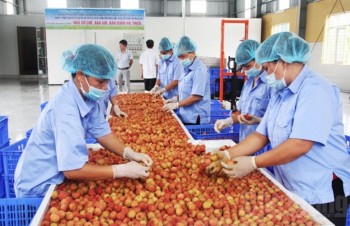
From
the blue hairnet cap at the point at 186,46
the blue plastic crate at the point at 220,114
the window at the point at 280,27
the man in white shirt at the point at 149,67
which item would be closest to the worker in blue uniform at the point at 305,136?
the blue hairnet cap at the point at 186,46

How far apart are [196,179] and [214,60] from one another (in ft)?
23.9

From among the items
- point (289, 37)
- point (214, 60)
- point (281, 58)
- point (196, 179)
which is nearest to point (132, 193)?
point (196, 179)

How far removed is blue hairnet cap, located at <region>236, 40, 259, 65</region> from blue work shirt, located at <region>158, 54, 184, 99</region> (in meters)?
1.94

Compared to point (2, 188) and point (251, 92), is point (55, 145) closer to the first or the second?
point (2, 188)

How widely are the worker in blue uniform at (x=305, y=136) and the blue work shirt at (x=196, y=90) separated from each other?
171 centimetres

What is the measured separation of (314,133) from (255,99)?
4.18ft

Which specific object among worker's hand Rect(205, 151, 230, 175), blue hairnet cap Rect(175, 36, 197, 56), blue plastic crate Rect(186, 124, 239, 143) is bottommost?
blue plastic crate Rect(186, 124, 239, 143)

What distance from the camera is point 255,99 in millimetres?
2861

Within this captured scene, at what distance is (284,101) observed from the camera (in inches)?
72.2

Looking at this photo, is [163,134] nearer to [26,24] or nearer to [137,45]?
[137,45]

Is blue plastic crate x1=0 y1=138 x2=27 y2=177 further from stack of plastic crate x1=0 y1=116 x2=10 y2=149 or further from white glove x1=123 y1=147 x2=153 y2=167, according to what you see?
white glove x1=123 y1=147 x2=153 y2=167

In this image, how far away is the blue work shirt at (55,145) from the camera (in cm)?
161

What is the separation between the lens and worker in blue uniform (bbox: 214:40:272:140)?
2.78m

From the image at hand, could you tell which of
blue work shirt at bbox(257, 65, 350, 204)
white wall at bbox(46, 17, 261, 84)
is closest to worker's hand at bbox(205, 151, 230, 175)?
blue work shirt at bbox(257, 65, 350, 204)
